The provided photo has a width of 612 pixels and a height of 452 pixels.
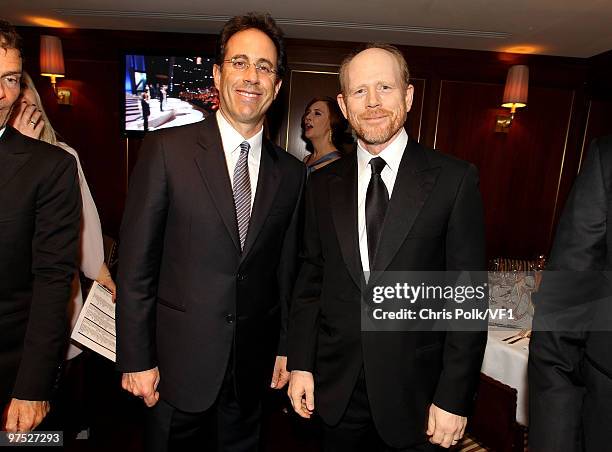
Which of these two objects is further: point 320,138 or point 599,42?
point 599,42

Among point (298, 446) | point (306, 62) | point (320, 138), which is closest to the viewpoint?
point (298, 446)

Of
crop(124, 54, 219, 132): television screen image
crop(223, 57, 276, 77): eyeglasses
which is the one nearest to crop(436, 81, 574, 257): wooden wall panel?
crop(124, 54, 219, 132): television screen image

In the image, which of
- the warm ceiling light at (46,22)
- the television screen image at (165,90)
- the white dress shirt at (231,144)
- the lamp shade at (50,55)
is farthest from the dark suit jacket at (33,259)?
the warm ceiling light at (46,22)

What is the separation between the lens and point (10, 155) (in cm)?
138

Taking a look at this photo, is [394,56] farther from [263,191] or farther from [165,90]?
[165,90]

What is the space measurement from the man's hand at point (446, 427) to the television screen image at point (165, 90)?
4842 millimetres

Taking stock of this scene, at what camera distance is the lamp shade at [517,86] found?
530cm

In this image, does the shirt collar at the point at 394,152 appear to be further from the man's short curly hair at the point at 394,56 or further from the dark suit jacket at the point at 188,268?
the dark suit jacket at the point at 188,268

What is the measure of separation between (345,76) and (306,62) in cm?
411

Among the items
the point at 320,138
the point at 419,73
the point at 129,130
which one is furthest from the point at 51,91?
the point at 419,73

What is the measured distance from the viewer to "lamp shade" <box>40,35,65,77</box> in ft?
16.6

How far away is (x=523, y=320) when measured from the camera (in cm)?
255

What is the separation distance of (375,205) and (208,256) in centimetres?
61

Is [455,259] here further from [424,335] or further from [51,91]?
[51,91]
